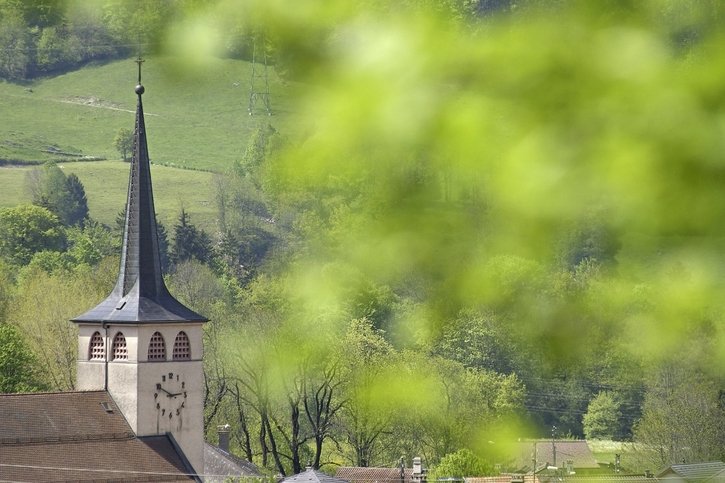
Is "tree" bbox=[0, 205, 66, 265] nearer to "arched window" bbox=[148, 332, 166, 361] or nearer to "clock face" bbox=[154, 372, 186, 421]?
"clock face" bbox=[154, 372, 186, 421]

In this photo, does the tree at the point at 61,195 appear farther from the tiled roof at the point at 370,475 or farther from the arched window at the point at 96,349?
the arched window at the point at 96,349

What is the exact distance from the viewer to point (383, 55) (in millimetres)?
5316

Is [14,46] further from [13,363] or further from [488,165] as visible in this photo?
[13,363]

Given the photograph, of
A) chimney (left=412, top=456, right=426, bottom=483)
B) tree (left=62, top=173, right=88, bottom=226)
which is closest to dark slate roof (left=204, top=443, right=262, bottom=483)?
chimney (left=412, top=456, right=426, bottom=483)

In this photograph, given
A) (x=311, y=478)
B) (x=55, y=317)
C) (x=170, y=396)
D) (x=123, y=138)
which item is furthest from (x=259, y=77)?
(x=55, y=317)

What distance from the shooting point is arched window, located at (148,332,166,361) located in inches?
1836

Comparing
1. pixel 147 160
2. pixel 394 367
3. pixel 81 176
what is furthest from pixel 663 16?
pixel 81 176

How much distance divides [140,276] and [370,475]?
459 inches

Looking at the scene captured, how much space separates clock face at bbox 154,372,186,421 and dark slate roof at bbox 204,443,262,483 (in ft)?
11.3

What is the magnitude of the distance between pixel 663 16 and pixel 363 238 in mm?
1176

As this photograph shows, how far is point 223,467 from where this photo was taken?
52250 millimetres

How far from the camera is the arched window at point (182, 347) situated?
155ft

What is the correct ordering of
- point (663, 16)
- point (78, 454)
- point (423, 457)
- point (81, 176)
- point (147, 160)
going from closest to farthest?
point (663, 16)
point (78, 454)
point (147, 160)
point (423, 457)
point (81, 176)

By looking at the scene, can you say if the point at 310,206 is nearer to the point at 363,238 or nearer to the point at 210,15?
the point at 363,238
